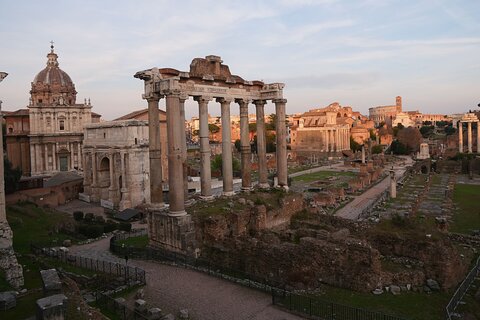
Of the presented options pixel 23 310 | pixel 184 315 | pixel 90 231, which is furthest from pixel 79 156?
pixel 184 315

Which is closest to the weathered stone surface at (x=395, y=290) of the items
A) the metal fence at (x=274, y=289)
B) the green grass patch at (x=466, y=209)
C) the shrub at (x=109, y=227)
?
the metal fence at (x=274, y=289)

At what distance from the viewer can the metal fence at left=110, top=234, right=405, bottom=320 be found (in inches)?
450

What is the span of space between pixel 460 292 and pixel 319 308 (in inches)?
180

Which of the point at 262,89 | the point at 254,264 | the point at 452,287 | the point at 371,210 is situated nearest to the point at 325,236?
the point at 254,264

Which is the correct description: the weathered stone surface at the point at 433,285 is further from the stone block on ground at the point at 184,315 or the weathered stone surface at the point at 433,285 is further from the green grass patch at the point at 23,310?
the green grass patch at the point at 23,310

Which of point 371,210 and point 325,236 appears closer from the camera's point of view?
point 325,236

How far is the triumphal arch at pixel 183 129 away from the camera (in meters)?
17.2

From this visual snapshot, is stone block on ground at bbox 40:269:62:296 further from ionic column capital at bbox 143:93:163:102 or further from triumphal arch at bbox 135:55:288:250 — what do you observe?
ionic column capital at bbox 143:93:163:102

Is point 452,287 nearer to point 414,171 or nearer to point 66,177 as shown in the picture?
point 66,177

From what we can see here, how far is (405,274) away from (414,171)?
5265 centimetres

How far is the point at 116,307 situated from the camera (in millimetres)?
12148

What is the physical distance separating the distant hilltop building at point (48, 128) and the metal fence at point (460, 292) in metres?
45.2

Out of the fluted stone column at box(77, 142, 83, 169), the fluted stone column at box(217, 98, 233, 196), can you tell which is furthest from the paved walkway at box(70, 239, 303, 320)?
the fluted stone column at box(77, 142, 83, 169)

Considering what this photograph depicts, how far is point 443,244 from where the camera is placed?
1462 cm
